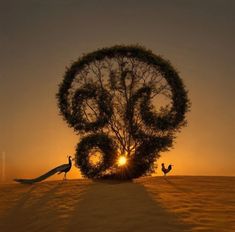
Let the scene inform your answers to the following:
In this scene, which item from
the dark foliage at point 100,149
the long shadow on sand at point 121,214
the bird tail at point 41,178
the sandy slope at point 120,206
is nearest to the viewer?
the long shadow on sand at point 121,214

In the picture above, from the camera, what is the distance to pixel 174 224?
60.4ft

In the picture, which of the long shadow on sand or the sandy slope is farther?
the sandy slope

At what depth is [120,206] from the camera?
22.0 metres

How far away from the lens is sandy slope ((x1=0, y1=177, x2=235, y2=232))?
18812mm

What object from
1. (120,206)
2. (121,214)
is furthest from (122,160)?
(121,214)

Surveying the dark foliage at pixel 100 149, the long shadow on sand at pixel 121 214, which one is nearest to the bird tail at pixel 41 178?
the dark foliage at pixel 100 149

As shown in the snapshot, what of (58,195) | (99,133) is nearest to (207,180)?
(99,133)

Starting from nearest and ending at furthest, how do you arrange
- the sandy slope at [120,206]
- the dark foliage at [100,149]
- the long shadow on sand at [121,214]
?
1. the long shadow on sand at [121,214]
2. the sandy slope at [120,206]
3. the dark foliage at [100,149]

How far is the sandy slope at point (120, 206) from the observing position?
1881cm

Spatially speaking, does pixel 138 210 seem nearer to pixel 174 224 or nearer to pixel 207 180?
pixel 174 224

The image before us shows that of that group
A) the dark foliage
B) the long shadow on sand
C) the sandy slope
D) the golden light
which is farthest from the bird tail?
the long shadow on sand

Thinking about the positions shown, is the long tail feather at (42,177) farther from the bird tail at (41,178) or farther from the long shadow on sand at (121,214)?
the long shadow on sand at (121,214)

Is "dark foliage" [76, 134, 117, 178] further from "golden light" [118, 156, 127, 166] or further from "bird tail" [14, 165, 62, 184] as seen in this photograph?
"bird tail" [14, 165, 62, 184]

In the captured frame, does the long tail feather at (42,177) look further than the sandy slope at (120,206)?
Yes
